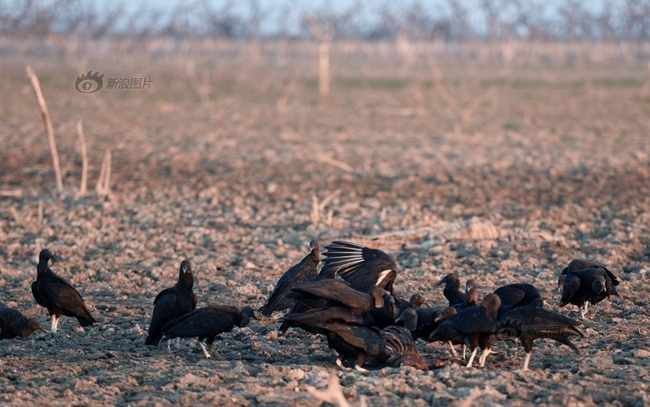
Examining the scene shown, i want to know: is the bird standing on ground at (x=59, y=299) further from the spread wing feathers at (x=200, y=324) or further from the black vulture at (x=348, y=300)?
the black vulture at (x=348, y=300)

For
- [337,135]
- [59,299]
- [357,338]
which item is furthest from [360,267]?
[337,135]

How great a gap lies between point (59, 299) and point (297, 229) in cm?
440

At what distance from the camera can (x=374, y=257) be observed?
22.9ft

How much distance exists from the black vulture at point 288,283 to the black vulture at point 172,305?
59 cm

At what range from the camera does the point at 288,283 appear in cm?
657

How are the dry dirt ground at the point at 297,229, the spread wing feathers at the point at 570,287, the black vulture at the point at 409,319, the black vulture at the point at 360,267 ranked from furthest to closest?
the black vulture at the point at 360,267
the spread wing feathers at the point at 570,287
the black vulture at the point at 409,319
the dry dirt ground at the point at 297,229

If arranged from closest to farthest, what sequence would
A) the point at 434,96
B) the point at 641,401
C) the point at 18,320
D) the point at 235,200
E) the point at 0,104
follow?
the point at 641,401 < the point at 18,320 < the point at 235,200 < the point at 0,104 < the point at 434,96

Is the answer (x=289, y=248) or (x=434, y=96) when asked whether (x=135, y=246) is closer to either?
(x=289, y=248)

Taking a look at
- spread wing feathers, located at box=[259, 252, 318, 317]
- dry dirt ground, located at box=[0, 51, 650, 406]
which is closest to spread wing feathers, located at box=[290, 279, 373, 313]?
dry dirt ground, located at box=[0, 51, 650, 406]

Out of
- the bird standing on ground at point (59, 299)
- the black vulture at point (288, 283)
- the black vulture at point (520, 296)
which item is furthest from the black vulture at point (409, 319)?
the bird standing on ground at point (59, 299)

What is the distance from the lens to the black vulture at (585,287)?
6406mm

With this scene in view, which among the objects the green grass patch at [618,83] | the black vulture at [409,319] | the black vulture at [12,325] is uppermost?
the green grass patch at [618,83]

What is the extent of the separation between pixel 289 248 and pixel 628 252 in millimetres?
3538

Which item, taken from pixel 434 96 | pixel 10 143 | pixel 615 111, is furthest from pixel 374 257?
pixel 434 96
